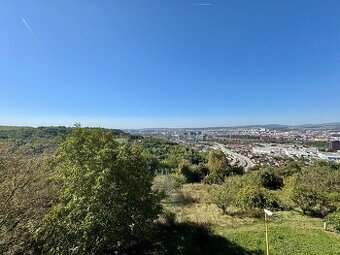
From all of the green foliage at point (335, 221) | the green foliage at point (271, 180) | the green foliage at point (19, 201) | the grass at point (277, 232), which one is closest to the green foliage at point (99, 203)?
the green foliage at point (19, 201)

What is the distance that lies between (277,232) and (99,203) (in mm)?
11354

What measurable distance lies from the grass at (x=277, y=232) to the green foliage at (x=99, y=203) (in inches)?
241

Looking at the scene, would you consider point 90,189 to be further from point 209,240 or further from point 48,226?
point 209,240

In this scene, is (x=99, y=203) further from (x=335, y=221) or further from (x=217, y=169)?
(x=217, y=169)

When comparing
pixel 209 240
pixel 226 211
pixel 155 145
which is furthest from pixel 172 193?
pixel 155 145

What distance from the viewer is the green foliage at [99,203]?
31.7 feet

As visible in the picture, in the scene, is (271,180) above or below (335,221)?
below

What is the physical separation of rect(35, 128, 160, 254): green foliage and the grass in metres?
6.13

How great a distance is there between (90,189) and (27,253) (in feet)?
9.88

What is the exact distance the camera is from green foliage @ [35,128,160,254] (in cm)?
967

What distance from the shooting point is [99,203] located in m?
10.8

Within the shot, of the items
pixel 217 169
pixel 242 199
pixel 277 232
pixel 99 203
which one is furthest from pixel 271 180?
pixel 99 203

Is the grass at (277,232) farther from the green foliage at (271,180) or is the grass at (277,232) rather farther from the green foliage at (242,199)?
the green foliage at (271,180)

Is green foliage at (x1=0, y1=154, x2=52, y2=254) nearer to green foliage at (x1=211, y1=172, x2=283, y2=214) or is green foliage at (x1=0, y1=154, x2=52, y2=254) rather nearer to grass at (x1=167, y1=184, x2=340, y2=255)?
grass at (x1=167, y1=184, x2=340, y2=255)
